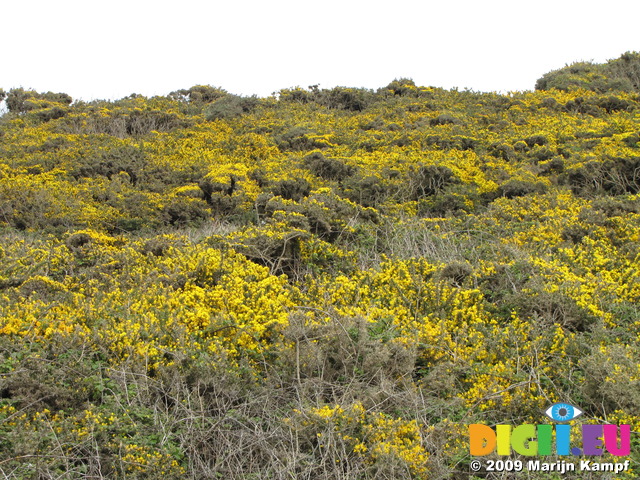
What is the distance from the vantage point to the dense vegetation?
3.21 m

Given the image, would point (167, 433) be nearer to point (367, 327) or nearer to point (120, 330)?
point (120, 330)

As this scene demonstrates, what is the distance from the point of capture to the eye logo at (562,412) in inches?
135

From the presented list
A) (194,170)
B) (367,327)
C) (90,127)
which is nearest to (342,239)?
(367,327)

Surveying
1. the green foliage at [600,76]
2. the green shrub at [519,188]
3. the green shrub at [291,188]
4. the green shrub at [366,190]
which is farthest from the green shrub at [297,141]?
the green foliage at [600,76]

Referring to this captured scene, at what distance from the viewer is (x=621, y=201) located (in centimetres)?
744

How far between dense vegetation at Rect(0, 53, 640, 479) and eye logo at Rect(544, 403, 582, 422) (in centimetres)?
6

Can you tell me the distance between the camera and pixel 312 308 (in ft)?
14.5

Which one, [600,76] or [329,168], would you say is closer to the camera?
[329,168]

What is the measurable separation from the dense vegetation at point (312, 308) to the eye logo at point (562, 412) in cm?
6

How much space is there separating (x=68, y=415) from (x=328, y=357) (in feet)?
5.98

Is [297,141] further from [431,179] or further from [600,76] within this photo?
[600,76]

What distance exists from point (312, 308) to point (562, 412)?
2.03 meters

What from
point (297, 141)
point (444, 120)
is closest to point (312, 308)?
point (297, 141)

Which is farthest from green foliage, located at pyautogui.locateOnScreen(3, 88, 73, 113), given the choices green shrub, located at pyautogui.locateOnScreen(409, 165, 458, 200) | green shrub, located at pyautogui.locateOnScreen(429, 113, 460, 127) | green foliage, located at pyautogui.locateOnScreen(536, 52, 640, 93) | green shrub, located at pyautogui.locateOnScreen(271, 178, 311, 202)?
green foliage, located at pyautogui.locateOnScreen(536, 52, 640, 93)
